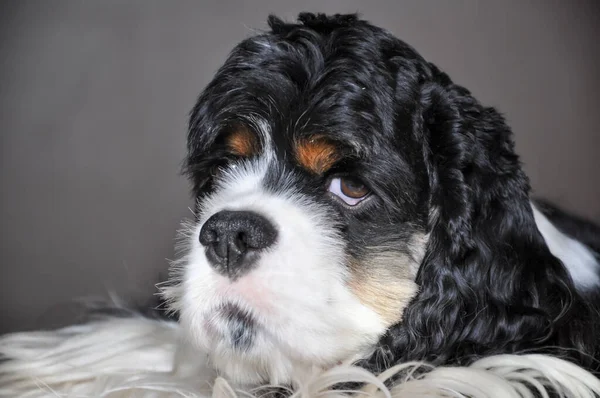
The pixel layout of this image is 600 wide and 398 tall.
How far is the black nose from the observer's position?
1.67m

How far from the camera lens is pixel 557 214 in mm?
2754

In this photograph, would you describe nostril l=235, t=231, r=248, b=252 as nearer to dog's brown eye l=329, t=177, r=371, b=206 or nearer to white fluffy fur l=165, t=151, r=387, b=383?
white fluffy fur l=165, t=151, r=387, b=383

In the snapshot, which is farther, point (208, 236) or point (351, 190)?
point (351, 190)

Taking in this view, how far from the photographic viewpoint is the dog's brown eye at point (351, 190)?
73.0 inches

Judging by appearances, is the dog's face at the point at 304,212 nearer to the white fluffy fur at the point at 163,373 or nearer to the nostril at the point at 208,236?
the nostril at the point at 208,236

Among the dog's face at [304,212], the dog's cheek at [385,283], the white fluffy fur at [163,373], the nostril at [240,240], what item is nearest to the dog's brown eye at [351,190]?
the dog's face at [304,212]

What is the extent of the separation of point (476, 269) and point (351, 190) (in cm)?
37

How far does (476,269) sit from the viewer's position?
1.91 m

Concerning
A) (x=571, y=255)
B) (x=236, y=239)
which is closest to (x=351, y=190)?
(x=236, y=239)

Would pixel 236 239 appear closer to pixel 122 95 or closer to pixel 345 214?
pixel 345 214

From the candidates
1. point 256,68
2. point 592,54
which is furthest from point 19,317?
point 592,54

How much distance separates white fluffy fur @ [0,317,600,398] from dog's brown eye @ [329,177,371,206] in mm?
399

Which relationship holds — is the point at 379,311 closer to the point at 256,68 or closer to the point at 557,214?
the point at 256,68

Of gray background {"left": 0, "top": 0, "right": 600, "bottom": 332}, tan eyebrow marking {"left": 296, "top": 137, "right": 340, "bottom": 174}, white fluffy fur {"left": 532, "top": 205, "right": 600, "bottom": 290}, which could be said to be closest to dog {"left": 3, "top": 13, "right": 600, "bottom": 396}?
tan eyebrow marking {"left": 296, "top": 137, "right": 340, "bottom": 174}
